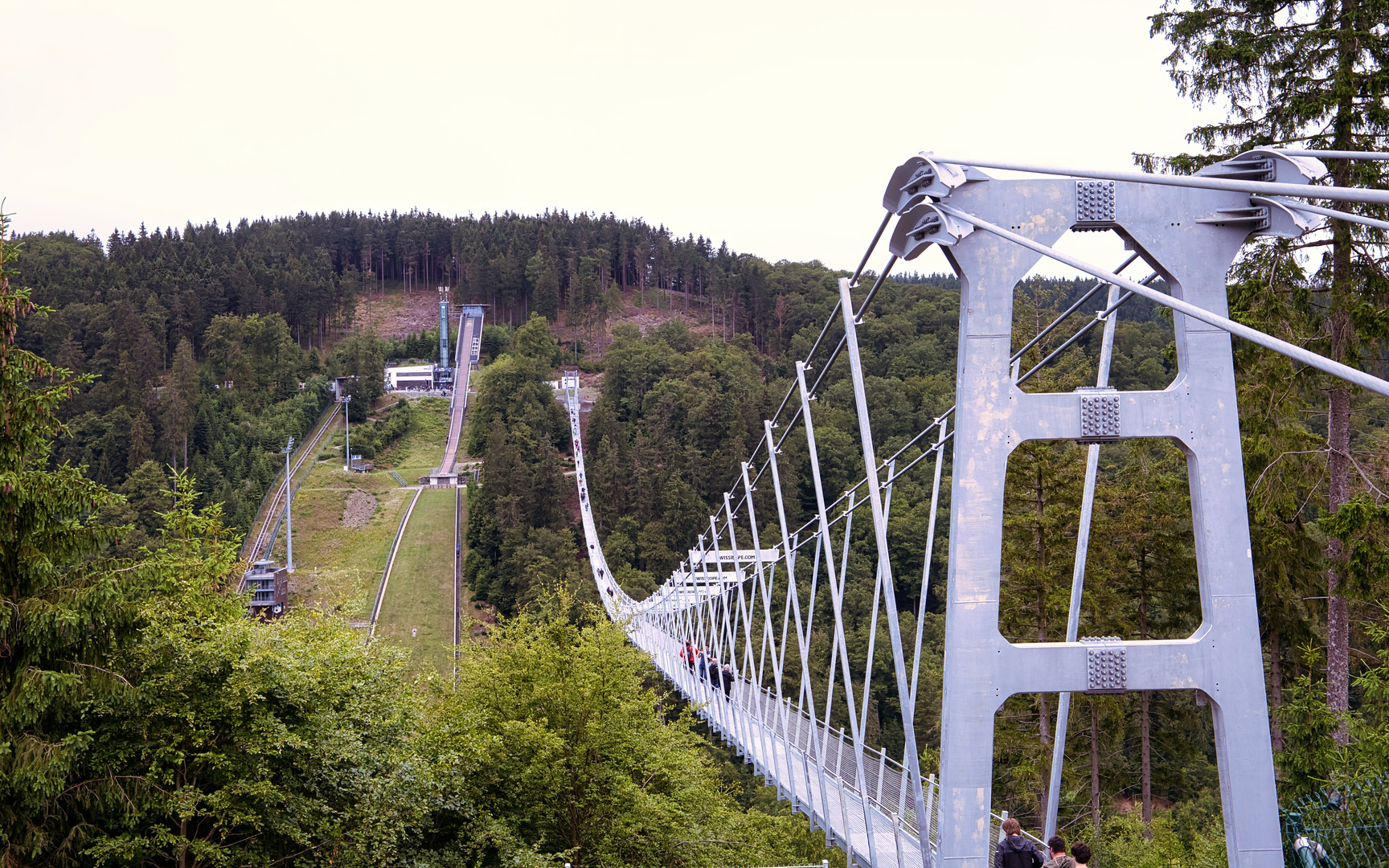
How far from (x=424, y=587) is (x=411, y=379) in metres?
38.1

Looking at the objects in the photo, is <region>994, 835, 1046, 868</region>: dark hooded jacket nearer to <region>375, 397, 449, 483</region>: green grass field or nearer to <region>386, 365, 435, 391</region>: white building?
<region>375, 397, 449, 483</region>: green grass field

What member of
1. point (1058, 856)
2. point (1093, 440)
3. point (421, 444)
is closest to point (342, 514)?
point (421, 444)

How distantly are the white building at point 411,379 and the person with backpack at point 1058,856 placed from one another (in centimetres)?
8247

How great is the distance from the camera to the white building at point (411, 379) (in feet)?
278

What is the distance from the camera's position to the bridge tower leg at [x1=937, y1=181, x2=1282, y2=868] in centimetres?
515

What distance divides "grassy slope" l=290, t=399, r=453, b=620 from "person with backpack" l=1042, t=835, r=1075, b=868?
37.7m

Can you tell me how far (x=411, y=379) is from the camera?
3349 inches

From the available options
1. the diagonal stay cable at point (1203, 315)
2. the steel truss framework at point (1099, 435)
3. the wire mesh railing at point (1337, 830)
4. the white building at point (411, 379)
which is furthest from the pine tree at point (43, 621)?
the white building at point (411, 379)

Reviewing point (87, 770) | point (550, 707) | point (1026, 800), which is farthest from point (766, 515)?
point (87, 770)

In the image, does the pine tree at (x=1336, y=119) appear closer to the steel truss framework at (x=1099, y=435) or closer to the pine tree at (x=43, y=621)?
the steel truss framework at (x=1099, y=435)

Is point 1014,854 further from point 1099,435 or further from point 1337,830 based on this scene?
point 1099,435

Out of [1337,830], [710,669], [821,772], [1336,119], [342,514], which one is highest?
[1336,119]

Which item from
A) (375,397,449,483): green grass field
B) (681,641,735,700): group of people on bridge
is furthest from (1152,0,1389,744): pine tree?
(375,397,449,483): green grass field

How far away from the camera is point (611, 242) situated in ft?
368
